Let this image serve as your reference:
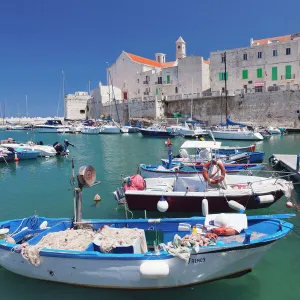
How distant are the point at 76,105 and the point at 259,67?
4259cm

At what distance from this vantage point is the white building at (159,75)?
175 feet

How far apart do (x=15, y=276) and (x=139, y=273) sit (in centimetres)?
314

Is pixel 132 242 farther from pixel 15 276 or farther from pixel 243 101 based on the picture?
pixel 243 101

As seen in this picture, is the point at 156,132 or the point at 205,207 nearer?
the point at 205,207

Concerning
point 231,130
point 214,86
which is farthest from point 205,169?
point 214,86

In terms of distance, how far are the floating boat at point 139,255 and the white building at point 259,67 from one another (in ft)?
138

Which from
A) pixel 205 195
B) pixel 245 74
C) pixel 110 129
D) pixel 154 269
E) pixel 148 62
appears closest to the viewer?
pixel 154 269

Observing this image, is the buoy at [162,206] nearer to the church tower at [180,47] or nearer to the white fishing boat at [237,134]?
the white fishing boat at [237,134]

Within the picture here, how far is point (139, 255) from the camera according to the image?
5785 millimetres

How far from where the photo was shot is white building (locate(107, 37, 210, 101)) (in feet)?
175

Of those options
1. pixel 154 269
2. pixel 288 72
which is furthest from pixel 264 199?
pixel 288 72

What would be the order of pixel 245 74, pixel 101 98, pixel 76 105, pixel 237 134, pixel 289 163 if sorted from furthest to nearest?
pixel 76 105 < pixel 101 98 < pixel 245 74 < pixel 237 134 < pixel 289 163

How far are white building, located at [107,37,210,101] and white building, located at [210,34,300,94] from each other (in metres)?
3.26

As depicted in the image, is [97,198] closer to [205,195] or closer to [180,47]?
[205,195]
